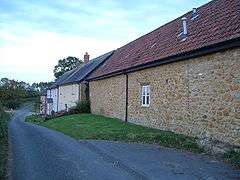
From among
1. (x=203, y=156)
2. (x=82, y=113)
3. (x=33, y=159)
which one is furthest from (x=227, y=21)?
(x=82, y=113)

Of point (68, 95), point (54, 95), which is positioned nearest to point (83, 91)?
point (68, 95)

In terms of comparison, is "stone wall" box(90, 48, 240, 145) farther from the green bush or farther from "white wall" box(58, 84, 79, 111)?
"white wall" box(58, 84, 79, 111)

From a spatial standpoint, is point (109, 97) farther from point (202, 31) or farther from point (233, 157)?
point (233, 157)

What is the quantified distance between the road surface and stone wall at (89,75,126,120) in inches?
427

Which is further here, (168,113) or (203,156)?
(168,113)

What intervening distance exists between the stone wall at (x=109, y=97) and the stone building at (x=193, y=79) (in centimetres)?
32

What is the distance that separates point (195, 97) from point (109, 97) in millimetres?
13954

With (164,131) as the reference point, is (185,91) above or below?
above

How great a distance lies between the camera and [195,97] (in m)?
15.8

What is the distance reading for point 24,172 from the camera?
10.0 m

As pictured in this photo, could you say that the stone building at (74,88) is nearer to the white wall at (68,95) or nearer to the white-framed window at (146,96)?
the white wall at (68,95)

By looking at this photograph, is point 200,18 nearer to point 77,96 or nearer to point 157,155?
point 157,155

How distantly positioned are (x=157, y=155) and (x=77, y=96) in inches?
1119

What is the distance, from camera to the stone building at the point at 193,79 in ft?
43.9
